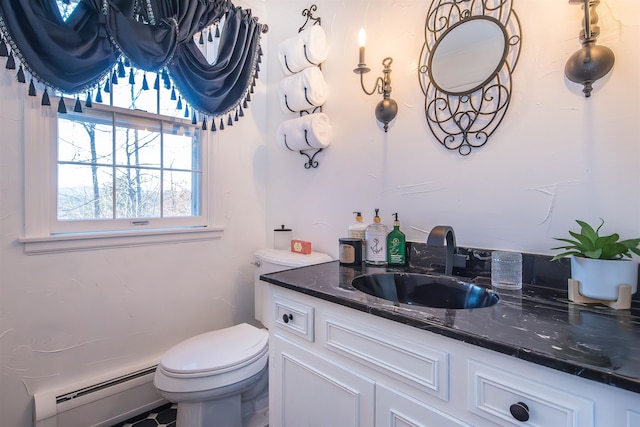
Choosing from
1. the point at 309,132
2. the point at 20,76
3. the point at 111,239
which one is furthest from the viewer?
the point at 309,132

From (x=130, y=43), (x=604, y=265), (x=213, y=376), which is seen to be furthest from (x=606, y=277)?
(x=130, y=43)

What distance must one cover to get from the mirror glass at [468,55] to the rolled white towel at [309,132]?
23.3 inches

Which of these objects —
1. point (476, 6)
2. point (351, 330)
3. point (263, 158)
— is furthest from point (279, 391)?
point (476, 6)

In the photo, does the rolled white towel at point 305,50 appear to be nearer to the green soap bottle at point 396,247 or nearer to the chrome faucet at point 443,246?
→ the green soap bottle at point 396,247

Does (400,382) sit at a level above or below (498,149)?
below

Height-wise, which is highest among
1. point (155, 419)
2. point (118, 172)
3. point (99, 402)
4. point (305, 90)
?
point (305, 90)

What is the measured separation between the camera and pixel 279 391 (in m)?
1.16

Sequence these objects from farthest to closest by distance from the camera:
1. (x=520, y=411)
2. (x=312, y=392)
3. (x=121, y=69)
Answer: (x=121, y=69) < (x=312, y=392) < (x=520, y=411)

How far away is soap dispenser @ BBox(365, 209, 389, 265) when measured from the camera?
1390 millimetres

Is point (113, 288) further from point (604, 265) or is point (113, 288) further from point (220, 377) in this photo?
point (604, 265)

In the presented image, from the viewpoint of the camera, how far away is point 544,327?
70cm

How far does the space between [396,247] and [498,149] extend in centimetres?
54

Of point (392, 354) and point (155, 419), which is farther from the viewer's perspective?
point (155, 419)

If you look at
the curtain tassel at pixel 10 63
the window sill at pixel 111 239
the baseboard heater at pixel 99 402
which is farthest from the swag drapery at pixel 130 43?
the baseboard heater at pixel 99 402
